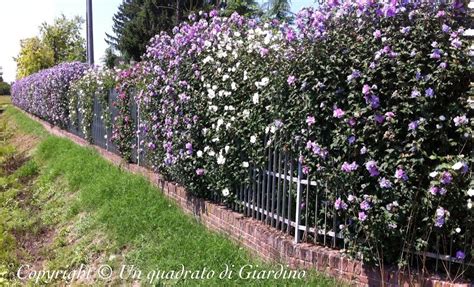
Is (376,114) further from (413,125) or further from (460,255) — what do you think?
(460,255)

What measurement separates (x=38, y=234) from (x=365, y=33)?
19.7ft

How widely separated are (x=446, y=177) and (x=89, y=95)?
1003cm

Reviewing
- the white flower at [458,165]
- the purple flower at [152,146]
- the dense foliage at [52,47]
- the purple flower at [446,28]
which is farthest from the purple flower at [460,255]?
the dense foliage at [52,47]

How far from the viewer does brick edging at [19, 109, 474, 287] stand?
11.4ft

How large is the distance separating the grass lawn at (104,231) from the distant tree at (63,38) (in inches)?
1432

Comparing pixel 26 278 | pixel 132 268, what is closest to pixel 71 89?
pixel 26 278

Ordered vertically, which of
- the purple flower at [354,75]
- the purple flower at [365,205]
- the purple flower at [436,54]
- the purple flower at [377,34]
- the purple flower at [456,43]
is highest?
the purple flower at [377,34]

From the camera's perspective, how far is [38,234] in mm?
7418

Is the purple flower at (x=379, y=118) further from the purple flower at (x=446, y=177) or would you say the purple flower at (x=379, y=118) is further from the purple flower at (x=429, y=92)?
the purple flower at (x=446, y=177)

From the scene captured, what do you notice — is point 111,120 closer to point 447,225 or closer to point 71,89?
point 71,89

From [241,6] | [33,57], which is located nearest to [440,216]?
[241,6]

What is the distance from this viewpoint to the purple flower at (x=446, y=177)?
3152mm

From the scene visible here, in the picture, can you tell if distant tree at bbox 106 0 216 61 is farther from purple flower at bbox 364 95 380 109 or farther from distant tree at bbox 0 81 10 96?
distant tree at bbox 0 81 10 96

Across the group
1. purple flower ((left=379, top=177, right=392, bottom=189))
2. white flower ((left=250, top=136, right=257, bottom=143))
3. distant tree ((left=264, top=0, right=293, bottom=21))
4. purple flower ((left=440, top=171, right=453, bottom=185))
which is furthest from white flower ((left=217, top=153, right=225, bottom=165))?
distant tree ((left=264, top=0, right=293, bottom=21))
